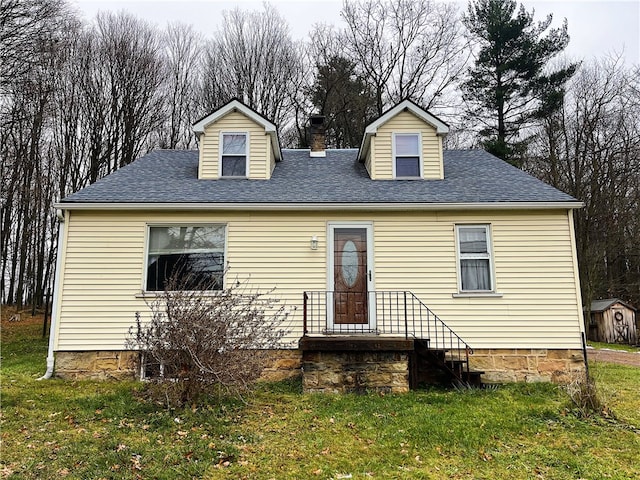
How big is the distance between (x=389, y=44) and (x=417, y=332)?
15693 mm

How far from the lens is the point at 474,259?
26.6ft

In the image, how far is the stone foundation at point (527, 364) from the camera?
25.0ft

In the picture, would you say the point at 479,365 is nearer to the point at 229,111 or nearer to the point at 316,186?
the point at 316,186

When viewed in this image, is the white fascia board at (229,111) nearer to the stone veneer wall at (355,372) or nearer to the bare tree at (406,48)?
the stone veneer wall at (355,372)

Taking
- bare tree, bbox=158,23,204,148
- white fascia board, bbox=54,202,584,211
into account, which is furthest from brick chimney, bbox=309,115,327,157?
bare tree, bbox=158,23,204,148

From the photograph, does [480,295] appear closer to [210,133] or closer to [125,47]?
[210,133]

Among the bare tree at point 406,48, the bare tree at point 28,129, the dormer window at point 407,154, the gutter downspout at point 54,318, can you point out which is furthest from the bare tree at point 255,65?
the gutter downspout at point 54,318

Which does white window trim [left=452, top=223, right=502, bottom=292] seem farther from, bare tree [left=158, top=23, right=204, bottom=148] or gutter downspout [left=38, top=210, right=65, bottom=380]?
bare tree [left=158, top=23, right=204, bottom=148]

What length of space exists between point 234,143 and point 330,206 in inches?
120

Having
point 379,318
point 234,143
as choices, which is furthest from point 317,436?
point 234,143

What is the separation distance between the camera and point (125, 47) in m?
18.6

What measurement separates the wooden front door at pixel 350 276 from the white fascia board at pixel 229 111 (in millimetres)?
3065

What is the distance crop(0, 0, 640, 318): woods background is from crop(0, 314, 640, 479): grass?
523 inches

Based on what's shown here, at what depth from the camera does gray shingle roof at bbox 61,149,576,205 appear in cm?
819
